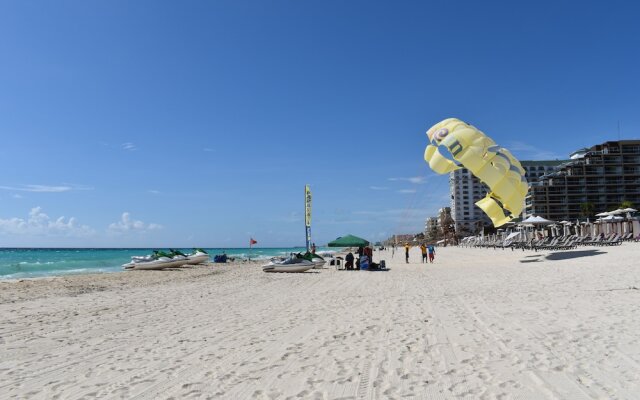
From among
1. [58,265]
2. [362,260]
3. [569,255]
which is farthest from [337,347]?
[58,265]

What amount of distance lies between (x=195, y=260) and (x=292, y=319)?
25.0m

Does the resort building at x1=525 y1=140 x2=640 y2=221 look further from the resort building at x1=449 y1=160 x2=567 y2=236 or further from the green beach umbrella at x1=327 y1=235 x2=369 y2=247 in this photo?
the green beach umbrella at x1=327 y1=235 x2=369 y2=247

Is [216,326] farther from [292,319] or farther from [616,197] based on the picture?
[616,197]

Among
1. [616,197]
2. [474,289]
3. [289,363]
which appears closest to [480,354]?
[289,363]

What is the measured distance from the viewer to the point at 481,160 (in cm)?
1962

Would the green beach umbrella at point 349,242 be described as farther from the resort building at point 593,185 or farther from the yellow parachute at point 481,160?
the resort building at point 593,185

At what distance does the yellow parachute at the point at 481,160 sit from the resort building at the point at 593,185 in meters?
68.8

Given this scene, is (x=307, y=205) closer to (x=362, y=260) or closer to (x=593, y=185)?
(x=362, y=260)

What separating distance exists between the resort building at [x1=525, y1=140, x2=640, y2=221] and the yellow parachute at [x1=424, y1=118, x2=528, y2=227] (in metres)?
68.8

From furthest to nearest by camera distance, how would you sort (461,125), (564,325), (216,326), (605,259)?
(461,125), (605,259), (216,326), (564,325)

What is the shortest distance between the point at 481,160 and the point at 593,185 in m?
76.7

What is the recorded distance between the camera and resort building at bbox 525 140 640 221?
81625 millimetres

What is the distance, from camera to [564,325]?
22.7 ft

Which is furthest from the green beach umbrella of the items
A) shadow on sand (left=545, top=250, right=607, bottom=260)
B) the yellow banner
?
shadow on sand (left=545, top=250, right=607, bottom=260)
